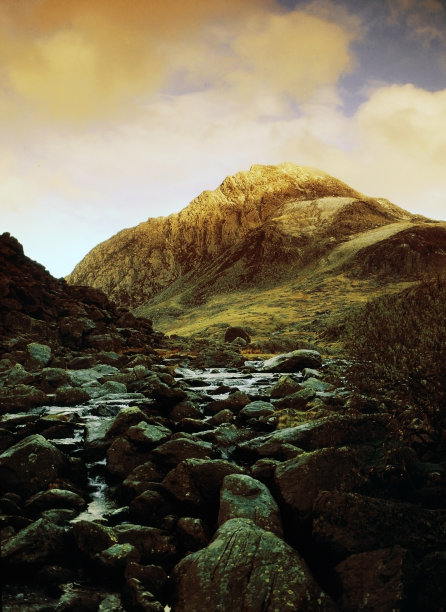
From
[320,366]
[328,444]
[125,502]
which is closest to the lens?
[125,502]

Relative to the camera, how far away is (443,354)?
8531 mm

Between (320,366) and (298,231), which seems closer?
(320,366)

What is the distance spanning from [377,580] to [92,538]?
14.8 feet

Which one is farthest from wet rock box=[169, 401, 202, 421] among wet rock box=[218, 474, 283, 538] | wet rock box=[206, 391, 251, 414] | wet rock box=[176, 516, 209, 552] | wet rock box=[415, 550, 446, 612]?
wet rock box=[415, 550, 446, 612]

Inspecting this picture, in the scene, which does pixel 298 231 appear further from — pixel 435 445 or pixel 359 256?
pixel 435 445

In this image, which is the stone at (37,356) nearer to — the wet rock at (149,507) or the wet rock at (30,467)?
the wet rock at (30,467)

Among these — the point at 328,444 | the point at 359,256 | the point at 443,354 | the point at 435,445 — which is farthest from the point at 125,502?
the point at 359,256

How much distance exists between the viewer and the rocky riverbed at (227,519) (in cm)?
557

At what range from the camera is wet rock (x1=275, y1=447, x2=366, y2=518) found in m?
7.41

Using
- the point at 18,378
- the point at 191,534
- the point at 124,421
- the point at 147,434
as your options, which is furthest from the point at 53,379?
the point at 191,534

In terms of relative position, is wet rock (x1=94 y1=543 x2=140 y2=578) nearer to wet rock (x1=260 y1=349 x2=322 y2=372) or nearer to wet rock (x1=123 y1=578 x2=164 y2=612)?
wet rock (x1=123 y1=578 x2=164 y2=612)

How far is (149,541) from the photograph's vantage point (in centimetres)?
706

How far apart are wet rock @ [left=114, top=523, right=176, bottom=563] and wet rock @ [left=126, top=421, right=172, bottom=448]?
3.62 m

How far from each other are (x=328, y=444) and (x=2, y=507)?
7013 millimetres
